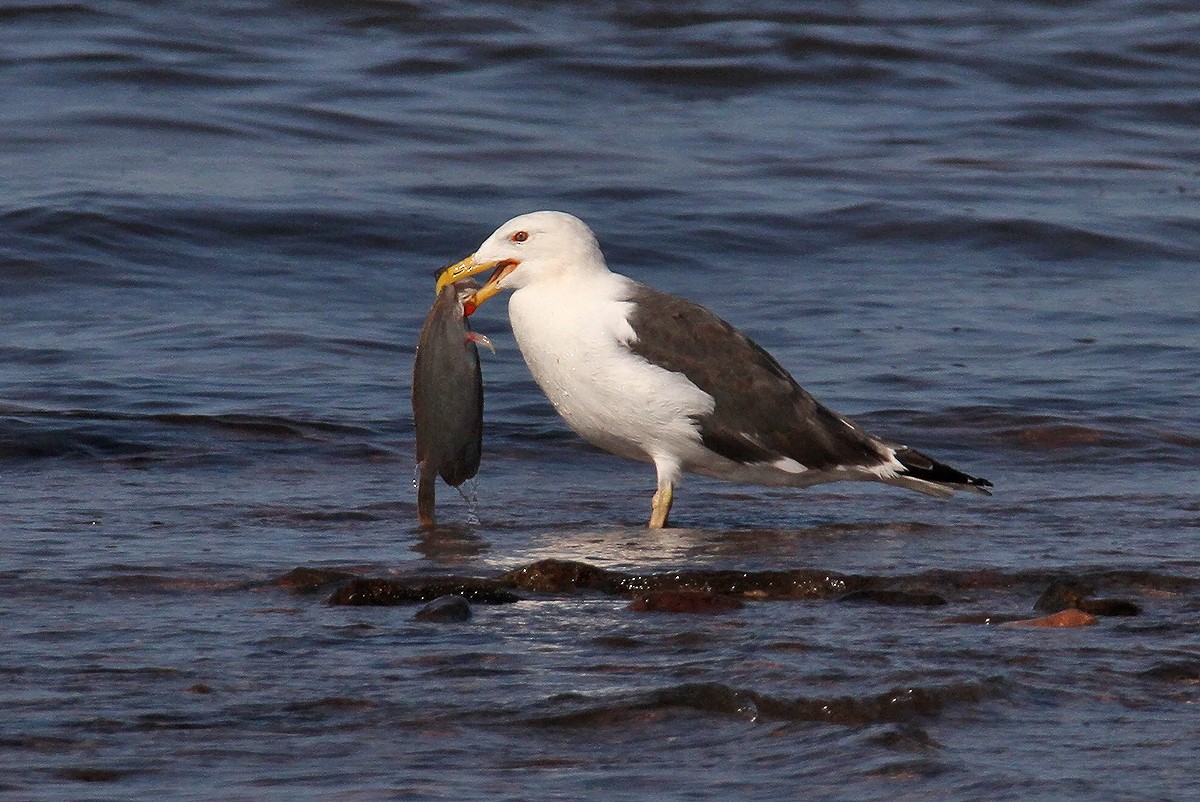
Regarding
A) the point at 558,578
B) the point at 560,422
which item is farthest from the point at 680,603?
the point at 560,422

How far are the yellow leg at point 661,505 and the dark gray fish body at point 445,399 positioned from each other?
75cm

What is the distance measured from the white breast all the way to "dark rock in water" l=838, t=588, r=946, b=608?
153 centimetres

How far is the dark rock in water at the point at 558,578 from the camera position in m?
5.54

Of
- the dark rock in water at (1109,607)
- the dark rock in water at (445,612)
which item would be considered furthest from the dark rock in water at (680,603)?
the dark rock in water at (1109,607)

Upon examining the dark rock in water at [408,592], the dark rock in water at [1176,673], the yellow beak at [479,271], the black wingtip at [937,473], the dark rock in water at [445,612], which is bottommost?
the black wingtip at [937,473]

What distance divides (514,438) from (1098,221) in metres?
6.20

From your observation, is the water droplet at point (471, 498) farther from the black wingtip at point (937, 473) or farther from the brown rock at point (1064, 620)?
the brown rock at point (1064, 620)

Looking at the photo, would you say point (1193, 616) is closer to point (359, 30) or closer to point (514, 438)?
point (514, 438)

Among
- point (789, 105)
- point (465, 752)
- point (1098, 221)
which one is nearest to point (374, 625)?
point (465, 752)

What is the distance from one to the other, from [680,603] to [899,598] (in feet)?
2.02

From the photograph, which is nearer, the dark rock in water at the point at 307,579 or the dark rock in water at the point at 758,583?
the dark rock in water at the point at 307,579

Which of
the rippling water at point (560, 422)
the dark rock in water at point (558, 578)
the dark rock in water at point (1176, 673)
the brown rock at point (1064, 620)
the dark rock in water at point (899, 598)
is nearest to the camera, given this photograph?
the rippling water at point (560, 422)

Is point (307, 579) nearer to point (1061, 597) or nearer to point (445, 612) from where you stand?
point (445, 612)

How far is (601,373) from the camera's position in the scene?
6.70 metres
